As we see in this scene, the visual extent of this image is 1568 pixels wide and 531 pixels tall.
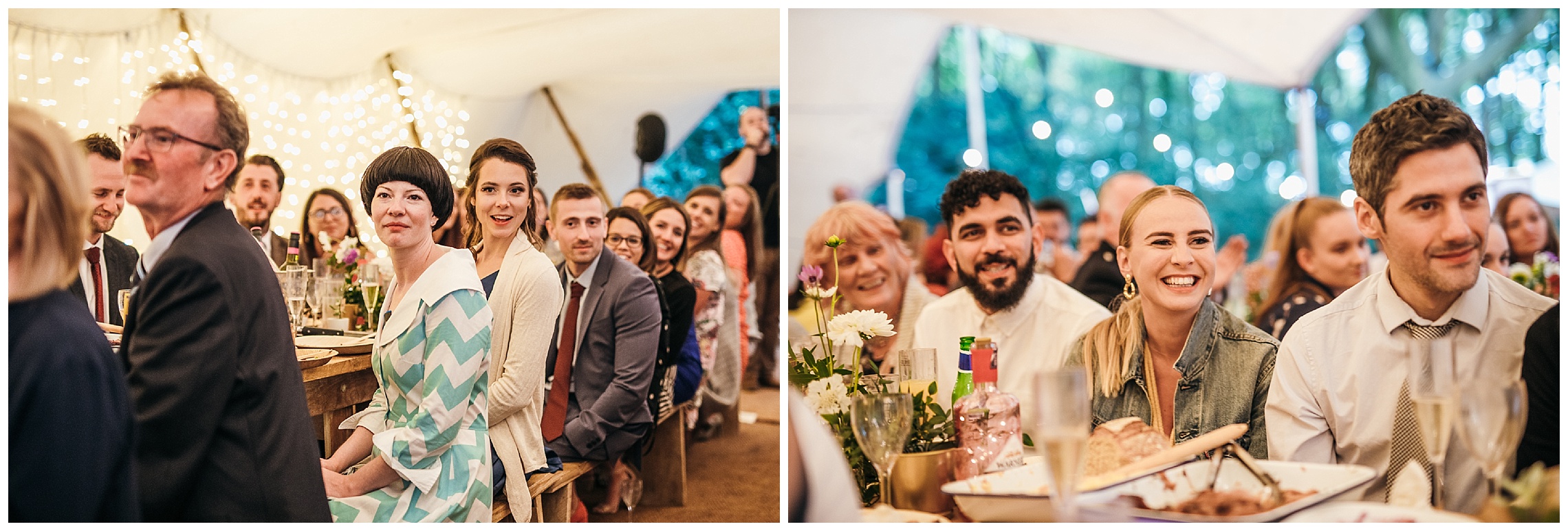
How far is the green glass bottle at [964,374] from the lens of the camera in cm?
187

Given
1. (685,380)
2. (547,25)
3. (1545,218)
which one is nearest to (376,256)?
(547,25)

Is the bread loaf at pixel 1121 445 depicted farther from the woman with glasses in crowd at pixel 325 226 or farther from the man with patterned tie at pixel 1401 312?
the woman with glasses in crowd at pixel 325 226

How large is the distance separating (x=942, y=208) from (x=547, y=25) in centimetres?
107

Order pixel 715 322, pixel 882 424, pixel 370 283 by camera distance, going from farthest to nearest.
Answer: pixel 715 322
pixel 370 283
pixel 882 424

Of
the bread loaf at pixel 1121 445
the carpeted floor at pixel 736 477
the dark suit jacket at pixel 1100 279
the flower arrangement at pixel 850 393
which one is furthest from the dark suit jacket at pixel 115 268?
the dark suit jacket at pixel 1100 279

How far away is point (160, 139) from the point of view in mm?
1867

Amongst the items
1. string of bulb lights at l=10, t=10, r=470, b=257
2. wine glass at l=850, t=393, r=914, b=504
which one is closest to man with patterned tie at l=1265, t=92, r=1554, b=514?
wine glass at l=850, t=393, r=914, b=504

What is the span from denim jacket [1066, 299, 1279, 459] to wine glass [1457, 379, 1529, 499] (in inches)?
16.2

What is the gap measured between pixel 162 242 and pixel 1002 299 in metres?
1.86

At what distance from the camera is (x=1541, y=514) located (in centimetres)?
165

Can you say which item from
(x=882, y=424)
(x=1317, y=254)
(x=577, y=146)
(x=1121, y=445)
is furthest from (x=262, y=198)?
(x=1317, y=254)

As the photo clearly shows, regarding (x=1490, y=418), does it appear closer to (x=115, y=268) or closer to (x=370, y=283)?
(x=370, y=283)

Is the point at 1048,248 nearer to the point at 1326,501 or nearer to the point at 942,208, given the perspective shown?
the point at 942,208

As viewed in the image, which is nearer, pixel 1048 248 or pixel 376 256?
pixel 376 256
